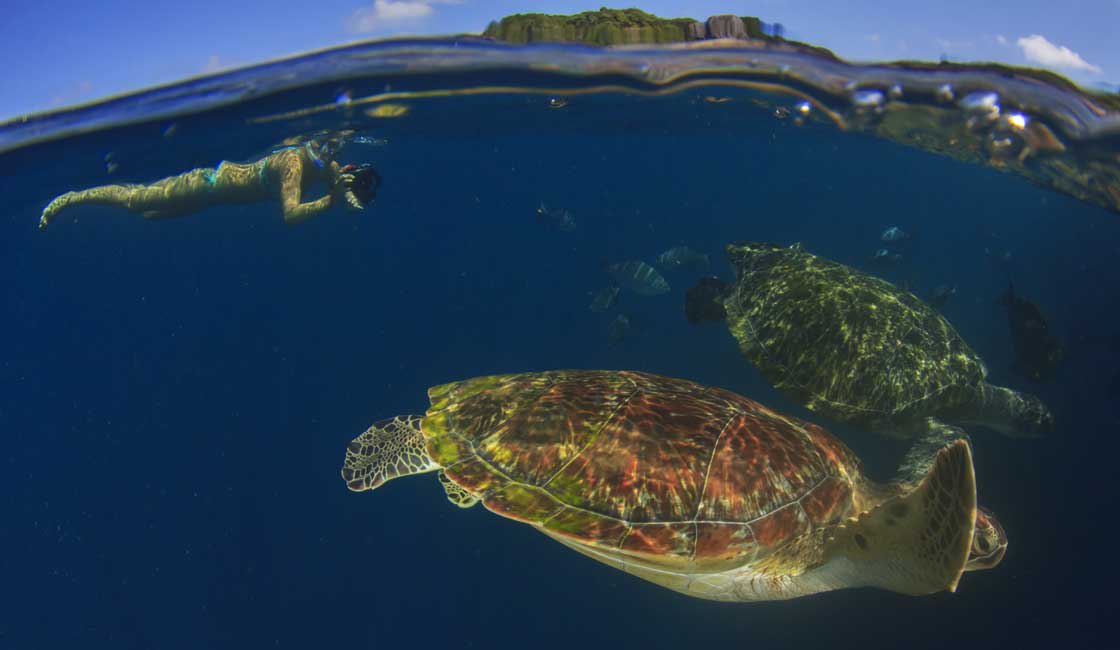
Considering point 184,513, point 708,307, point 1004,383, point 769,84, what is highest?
point 769,84

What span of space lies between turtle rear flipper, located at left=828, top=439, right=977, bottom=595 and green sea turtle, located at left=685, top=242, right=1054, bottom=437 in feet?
8.58

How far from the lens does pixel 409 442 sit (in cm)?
522

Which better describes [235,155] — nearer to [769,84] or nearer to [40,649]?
[40,649]

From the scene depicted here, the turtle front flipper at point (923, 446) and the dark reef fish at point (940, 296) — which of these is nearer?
the turtle front flipper at point (923, 446)

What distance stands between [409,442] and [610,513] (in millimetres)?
2424

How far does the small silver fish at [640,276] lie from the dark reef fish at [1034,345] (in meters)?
6.93

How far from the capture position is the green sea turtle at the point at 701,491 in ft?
12.1

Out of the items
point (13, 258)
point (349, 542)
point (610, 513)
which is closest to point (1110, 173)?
point (610, 513)

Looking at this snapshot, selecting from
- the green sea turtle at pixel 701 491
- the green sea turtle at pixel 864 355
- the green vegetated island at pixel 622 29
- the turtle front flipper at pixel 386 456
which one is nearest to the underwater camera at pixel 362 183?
the green vegetated island at pixel 622 29

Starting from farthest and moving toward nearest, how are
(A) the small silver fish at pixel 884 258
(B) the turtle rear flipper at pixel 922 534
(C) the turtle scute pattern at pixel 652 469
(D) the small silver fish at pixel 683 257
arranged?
1. (A) the small silver fish at pixel 884 258
2. (D) the small silver fish at pixel 683 257
3. (C) the turtle scute pattern at pixel 652 469
4. (B) the turtle rear flipper at pixel 922 534

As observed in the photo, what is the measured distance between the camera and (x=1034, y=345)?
9.49 meters

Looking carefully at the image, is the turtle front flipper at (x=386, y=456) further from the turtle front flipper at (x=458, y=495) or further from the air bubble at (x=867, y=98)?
the air bubble at (x=867, y=98)

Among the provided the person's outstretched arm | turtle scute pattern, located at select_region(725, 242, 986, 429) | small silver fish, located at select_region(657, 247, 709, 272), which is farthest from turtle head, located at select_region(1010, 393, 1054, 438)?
the person's outstretched arm

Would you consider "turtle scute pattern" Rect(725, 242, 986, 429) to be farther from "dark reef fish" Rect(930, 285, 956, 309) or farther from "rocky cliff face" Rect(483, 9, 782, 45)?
"rocky cliff face" Rect(483, 9, 782, 45)
